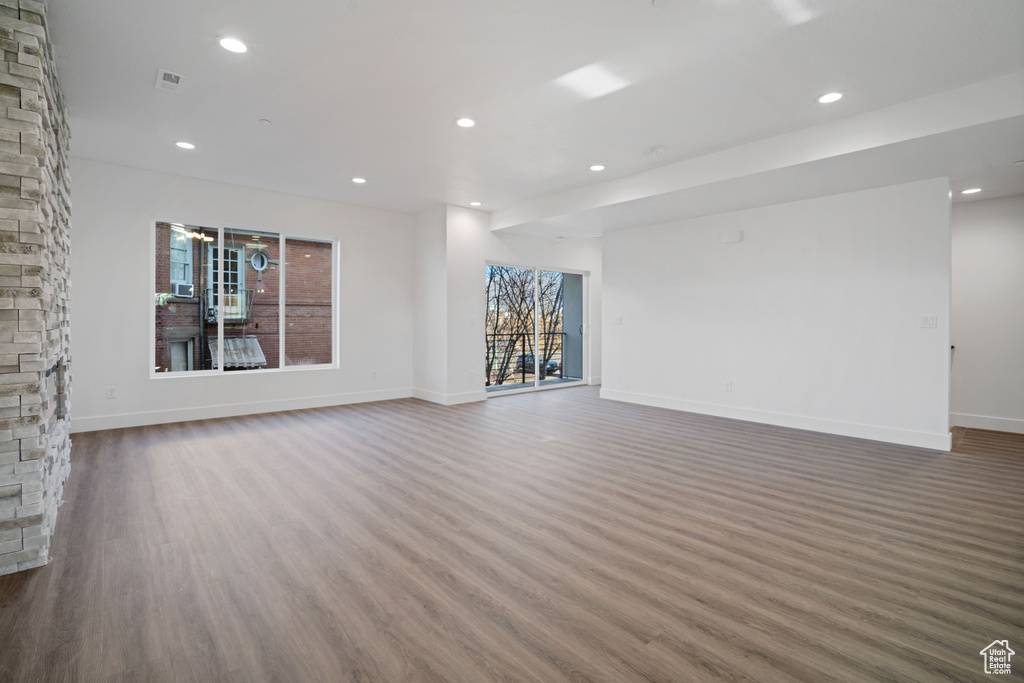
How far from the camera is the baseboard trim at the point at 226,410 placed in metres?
5.10

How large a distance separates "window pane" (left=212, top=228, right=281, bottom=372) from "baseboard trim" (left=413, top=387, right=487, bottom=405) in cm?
205

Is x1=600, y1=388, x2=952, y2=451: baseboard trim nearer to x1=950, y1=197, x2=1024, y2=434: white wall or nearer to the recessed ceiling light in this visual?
x1=950, y1=197, x2=1024, y2=434: white wall

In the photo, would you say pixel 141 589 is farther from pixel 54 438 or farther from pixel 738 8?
pixel 738 8

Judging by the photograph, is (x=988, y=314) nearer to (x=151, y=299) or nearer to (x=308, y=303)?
(x=308, y=303)

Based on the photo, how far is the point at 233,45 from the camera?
2.88 m

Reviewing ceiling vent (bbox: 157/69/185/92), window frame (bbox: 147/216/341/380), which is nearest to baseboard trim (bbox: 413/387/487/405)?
window frame (bbox: 147/216/341/380)

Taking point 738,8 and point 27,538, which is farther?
point 738,8

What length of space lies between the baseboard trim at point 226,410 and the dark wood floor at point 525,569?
3.46ft

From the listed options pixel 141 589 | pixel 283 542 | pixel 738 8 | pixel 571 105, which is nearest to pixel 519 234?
pixel 571 105

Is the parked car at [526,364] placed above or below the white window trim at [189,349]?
below

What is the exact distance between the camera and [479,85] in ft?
10.9

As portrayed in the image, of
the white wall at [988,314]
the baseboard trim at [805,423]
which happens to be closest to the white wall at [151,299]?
the baseboard trim at [805,423]

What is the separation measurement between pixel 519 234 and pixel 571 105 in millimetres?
3945

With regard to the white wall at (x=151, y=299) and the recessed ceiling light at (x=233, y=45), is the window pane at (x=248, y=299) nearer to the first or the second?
the white wall at (x=151, y=299)
